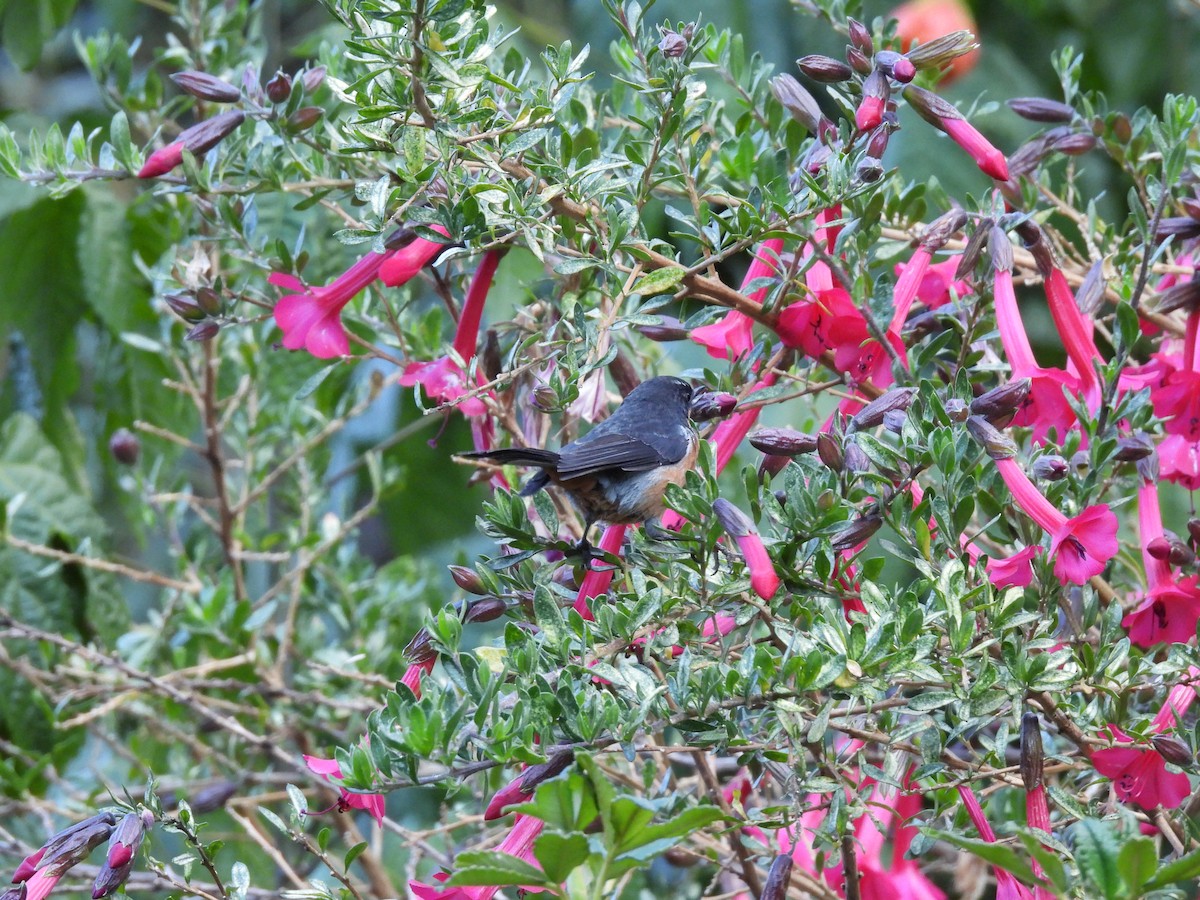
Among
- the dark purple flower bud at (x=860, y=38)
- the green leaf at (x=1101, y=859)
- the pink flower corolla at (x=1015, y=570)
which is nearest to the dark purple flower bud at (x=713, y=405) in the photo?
the pink flower corolla at (x=1015, y=570)

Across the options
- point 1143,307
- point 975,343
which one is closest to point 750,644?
point 975,343

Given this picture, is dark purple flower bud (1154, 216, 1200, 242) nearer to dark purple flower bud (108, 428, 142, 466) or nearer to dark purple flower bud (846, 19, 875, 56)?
dark purple flower bud (846, 19, 875, 56)

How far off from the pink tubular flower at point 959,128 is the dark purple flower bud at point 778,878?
68 centimetres

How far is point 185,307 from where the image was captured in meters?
1.27

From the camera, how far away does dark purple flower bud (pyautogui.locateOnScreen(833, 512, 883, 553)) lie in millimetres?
987

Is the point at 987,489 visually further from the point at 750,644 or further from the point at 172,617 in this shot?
the point at 172,617

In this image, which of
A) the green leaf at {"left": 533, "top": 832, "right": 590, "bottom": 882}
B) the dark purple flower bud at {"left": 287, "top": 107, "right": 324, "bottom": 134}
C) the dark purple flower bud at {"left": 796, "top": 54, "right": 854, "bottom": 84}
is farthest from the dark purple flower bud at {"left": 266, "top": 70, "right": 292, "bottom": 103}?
the green leaf at {"left": 533, "top": 832, "right": 590, "bottom": 882}

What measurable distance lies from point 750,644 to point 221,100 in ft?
2.49

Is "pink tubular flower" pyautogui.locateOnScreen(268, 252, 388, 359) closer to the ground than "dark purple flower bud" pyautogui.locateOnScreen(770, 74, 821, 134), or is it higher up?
closer to the ground

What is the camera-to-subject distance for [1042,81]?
3.33 meters

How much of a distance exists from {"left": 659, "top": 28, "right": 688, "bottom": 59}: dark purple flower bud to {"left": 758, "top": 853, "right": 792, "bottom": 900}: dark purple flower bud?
26.7 inches

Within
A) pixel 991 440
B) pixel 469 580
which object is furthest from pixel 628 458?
pixel 991 440

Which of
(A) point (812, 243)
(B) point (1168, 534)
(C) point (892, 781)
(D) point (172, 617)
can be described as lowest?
(D) point (172, 617)

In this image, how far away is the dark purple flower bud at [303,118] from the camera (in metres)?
1.22
